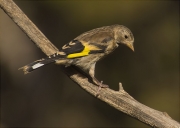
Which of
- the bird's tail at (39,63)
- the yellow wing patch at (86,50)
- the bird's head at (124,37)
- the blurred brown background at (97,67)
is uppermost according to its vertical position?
the blurred brown background at (97,67)

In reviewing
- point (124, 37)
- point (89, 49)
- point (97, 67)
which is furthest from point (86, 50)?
point (97, 67)

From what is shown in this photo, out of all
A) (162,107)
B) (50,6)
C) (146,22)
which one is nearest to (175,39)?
(146,22)

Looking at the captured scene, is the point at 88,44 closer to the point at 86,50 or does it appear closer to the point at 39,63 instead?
the point at 86,50

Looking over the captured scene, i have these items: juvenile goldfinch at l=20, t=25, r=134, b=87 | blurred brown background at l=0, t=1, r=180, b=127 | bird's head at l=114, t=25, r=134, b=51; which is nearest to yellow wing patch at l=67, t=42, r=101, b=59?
juvenile goldfinch at l=20, t=25, r=134, b=87

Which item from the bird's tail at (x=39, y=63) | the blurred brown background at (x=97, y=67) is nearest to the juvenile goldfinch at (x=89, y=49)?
the bird's tail at (x=39, y=63)

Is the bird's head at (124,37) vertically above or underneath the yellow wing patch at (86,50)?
above

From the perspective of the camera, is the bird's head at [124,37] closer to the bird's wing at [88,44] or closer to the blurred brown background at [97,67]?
the bird's wing at [88,44]
